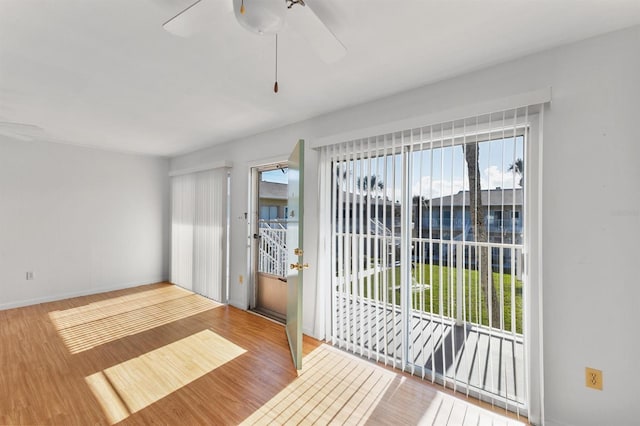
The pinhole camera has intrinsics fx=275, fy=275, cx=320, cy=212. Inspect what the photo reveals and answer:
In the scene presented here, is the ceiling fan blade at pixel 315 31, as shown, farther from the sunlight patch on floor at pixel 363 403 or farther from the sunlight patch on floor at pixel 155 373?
the sunlight patch on floor at pixel 155 373

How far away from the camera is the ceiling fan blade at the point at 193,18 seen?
1.11m

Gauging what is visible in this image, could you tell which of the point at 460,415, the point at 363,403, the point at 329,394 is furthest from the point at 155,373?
the point at 460,415

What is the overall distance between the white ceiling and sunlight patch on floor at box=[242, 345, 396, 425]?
2.30 metres

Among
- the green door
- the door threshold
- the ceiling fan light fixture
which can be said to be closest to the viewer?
the ceiling fan light fixture

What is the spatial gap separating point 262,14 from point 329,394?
236 cm

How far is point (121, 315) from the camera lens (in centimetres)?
354

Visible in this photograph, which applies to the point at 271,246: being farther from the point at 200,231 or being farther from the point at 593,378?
the point at 593,378

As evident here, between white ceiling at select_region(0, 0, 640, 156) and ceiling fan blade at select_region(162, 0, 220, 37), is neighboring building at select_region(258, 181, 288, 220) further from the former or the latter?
ceiling fan blade at select_region(162, 0, 220, 37)

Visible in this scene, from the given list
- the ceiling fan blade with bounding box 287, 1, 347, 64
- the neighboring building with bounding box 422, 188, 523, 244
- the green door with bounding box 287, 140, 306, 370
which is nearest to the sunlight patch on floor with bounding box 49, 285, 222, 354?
the green door with bounding box 287, 140, 306, 370

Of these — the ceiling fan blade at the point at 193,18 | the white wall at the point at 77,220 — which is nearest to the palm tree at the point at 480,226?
the ceiling fan blade at the point at 193,18

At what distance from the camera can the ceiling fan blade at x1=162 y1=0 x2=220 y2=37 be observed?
1.11m

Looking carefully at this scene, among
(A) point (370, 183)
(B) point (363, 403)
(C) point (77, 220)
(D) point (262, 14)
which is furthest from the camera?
(C) point (77, 220)

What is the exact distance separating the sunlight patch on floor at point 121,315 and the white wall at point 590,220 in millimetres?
3770

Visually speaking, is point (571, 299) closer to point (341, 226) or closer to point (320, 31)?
point (341, 226)
